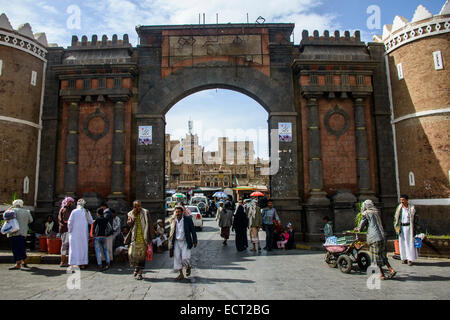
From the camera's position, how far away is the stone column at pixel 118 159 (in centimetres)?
1376

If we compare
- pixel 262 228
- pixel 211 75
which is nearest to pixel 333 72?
pixel 211 75

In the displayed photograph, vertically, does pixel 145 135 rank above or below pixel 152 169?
above

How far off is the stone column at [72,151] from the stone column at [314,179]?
9.40m

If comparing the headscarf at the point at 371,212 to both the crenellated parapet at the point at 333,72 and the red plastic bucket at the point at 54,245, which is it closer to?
the crenellated parapet at the point at 333,72

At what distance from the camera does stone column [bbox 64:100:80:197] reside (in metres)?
13.9

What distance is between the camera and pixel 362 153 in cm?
1405

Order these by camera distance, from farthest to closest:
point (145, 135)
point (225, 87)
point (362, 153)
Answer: point (225, 87)
point (145, 135)
point (362, 153)

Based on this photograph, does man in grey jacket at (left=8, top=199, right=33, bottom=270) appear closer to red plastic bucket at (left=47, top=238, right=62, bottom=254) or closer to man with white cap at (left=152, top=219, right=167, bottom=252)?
red plastic bucket at (left=47, top=238, right=62, bottom=254)

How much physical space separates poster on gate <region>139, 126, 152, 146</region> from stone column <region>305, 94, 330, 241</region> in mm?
6591

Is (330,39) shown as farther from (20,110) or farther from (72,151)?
(20,110)

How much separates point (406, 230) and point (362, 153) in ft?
17.5

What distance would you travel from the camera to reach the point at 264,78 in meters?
14.8

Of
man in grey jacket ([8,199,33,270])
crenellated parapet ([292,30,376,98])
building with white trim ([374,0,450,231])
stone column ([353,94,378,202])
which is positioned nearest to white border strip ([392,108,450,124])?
building with white trim ([374,0,450,231])
